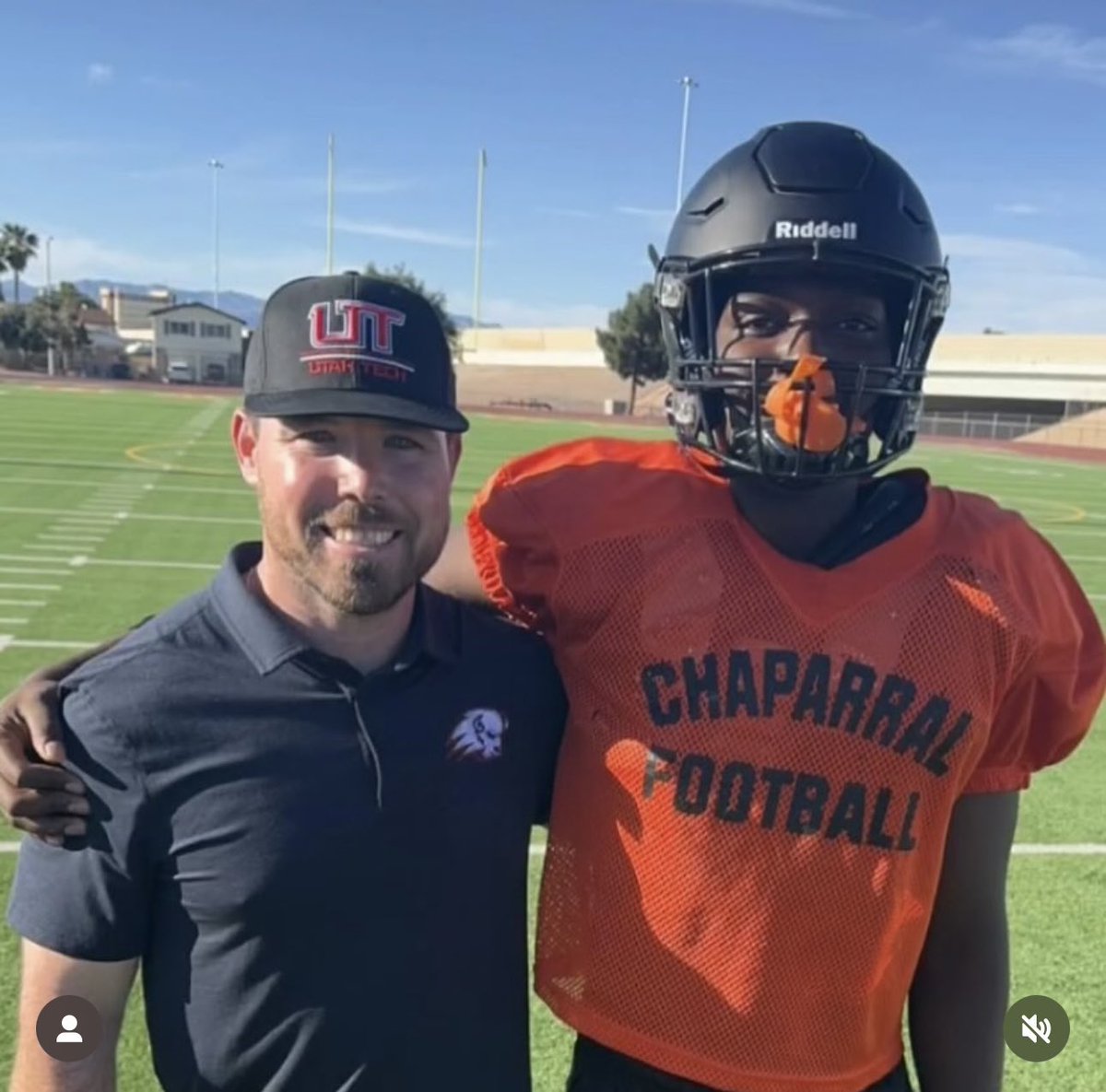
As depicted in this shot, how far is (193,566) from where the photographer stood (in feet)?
28.5

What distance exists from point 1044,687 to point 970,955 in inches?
16.8

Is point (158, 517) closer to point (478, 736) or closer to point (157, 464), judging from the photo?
point (157, 464)

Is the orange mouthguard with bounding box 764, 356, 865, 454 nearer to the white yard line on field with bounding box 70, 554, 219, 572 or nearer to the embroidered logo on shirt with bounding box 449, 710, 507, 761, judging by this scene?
the embroidered logo on shirt with bounding box 449, 710, 507, 761

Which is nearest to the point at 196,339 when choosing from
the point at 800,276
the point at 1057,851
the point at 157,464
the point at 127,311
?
the point at 127,311

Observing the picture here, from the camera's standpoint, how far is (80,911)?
1562 millimetres

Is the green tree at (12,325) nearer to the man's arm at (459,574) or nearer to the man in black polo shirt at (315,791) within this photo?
the man's arm at (459,574)

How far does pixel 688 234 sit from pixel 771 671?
74 cm

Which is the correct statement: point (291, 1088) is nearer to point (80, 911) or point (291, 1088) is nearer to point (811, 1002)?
point (80, 911)

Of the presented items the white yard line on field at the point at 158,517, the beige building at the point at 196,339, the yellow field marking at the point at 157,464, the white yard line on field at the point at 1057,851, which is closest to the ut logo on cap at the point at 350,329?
the white yard line on field at the point at 1057,851

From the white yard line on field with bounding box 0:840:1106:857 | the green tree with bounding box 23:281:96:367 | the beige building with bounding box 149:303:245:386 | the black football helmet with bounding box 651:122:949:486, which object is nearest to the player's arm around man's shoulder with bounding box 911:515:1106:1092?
the black football helmet with bounding box 651:122:949:486

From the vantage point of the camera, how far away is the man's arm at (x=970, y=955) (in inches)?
68.6

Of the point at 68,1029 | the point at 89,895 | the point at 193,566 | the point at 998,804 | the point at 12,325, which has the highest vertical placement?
the point at 12,325

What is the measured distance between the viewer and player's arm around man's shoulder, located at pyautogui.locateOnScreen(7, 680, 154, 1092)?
1568 mm

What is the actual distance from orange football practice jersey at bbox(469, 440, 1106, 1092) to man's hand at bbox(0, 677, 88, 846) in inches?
27.3
